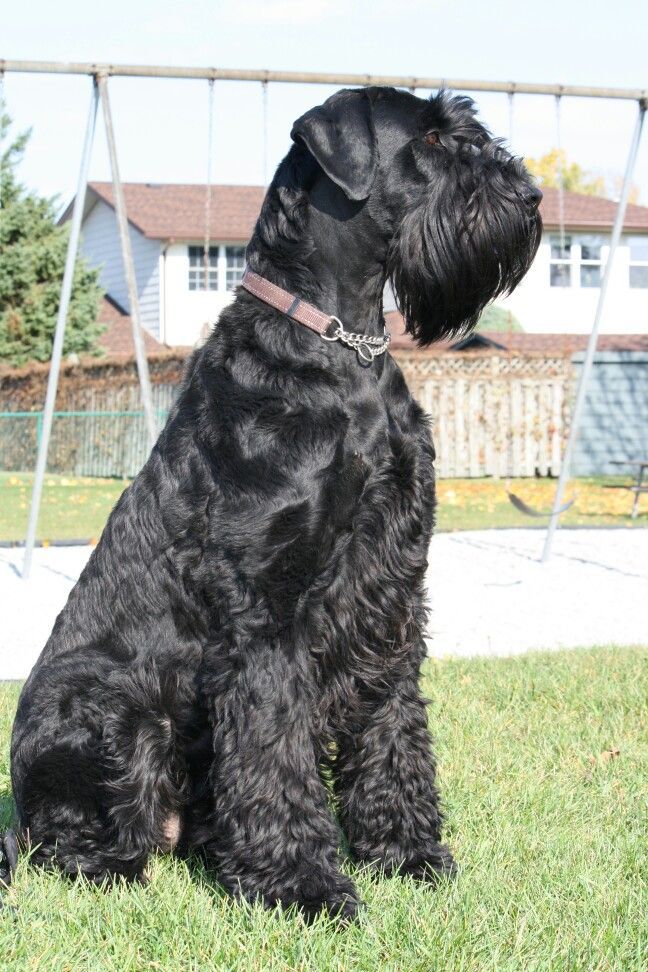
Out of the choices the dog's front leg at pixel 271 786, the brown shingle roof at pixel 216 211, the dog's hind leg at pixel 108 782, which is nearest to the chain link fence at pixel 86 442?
the brown shingle roof at pixel 216 211

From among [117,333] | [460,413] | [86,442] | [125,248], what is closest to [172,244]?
[117,333]

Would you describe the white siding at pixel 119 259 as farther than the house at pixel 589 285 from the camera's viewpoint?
No

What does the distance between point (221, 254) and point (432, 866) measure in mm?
27265

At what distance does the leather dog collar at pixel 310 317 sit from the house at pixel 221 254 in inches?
977

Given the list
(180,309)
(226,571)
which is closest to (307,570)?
(226,571)

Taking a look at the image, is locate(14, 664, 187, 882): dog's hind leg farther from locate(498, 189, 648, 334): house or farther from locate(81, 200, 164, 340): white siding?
locate(498, 189, 648, 334): house

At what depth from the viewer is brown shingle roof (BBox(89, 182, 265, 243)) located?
95.8ft

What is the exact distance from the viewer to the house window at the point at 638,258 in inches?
1278

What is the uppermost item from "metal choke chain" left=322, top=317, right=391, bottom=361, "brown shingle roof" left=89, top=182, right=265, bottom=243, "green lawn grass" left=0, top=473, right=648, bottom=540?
"brown shingle roof" left=89, top=182, right=265, bottom=243

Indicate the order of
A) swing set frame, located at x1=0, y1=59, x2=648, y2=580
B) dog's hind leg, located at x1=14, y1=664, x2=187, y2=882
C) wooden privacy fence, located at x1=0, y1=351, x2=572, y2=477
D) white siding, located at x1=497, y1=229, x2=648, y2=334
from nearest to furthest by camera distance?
dog's hind leg, located at x1=14, y1=664, x2=187, y2=882 → swing set frame, located at x1=0, y1=59, x2=648, y2=580 → wooden privacy fence, located at x1=0, y1=351, x2=572, y2=477 → white siding, located at x1=497, y1=229, x2=648, y2=334

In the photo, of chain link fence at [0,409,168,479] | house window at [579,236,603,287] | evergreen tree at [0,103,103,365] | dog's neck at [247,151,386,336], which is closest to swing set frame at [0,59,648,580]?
dog's neck at [247,151,386,336]

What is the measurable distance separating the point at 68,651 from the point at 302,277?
1.24 metres

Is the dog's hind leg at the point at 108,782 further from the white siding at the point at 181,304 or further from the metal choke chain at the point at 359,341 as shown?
the white siding at the point at 181,304

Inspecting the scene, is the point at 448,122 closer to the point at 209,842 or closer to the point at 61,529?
the point at 209,842
